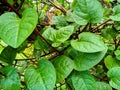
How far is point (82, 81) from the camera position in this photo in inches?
30.4

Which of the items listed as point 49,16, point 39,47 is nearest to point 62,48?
point 39,47

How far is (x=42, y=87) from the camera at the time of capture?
0.67 metres

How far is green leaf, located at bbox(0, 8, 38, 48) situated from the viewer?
59 cm

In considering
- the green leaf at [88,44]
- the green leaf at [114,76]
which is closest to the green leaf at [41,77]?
the green leaf at [88,44]

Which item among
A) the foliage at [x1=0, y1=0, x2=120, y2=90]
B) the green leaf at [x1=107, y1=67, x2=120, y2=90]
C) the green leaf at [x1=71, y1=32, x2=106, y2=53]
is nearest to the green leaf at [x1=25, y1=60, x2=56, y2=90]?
the foliage at [x1=0, y1=0, x2=120, y2=90]

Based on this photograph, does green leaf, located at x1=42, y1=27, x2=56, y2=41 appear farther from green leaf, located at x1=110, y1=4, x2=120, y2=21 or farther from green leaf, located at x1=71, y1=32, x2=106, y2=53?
green leaf, located at x1=110, y1=4, x2=120, y2=21

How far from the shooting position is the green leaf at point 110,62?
0.88 m

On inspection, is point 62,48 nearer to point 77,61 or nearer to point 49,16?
point 77,61

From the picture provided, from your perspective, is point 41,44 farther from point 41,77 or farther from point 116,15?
point 116,15

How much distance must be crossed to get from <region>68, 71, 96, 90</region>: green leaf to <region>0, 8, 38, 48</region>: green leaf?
9.5 inches

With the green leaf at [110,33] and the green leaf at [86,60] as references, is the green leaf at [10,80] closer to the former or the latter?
the green leaf at [86,60]

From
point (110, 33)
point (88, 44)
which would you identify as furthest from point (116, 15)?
point (88, 44)

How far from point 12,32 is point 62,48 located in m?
0.26

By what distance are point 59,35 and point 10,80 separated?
0.20m
